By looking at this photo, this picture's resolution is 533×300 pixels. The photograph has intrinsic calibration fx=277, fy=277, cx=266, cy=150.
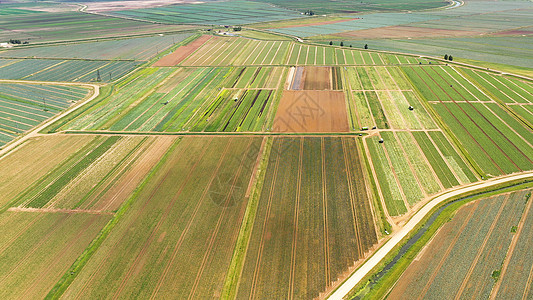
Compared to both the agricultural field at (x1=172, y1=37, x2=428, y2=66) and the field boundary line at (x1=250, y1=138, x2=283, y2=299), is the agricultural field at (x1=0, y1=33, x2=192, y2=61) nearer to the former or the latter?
the agricultural field at (x1=172, y1=37, x2=428, y2=66)

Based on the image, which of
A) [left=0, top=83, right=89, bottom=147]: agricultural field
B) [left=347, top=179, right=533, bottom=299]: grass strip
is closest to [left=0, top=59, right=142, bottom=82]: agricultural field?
[left=0, top=83, right=89, bottom=147]: agricultural field

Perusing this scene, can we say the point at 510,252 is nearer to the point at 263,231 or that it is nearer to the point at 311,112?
the point at 263,231

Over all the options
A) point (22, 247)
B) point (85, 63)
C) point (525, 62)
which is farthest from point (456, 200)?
point (85, 63)

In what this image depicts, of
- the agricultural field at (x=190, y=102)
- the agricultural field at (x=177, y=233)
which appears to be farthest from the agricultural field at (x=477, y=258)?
the agricultural field at (x=190, y=102)

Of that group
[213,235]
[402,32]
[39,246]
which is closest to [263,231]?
[213,235]

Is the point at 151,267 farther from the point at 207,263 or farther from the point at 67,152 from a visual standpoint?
the point at 67,152

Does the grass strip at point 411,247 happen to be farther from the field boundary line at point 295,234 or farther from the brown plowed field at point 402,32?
the brown plowed field at point 402,32
